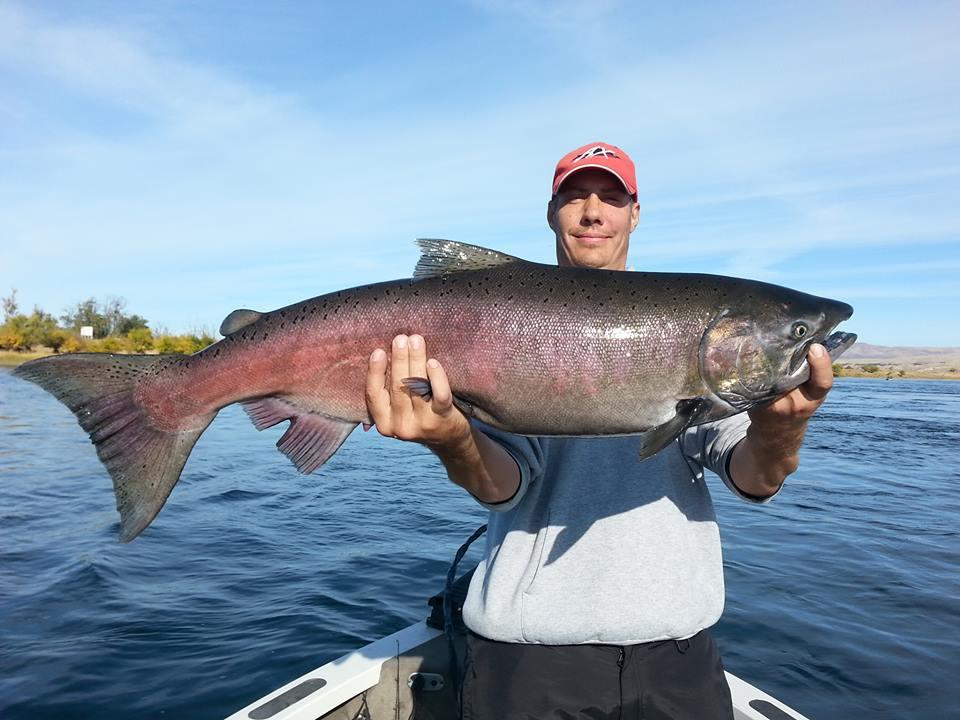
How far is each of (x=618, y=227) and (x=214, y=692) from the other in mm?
5568

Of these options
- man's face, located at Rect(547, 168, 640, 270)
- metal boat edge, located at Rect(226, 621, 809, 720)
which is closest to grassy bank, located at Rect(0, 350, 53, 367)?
metal boat edge, located at Rect(226, 621, 809, 720)

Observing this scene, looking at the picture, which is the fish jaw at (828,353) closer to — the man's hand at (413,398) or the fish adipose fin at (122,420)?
the man's hand at (413,398)

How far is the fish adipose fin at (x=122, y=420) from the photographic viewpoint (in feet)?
10.00

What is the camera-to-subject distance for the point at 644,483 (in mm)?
3018

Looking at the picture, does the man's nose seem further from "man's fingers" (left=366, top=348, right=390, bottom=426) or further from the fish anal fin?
the fish anal fin

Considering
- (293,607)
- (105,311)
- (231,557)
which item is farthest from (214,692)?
(105,311)

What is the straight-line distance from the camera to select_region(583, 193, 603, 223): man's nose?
3.45 m

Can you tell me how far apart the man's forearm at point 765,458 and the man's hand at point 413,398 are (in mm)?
1130

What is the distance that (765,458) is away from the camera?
9.27ft

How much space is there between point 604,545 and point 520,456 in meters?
0.50

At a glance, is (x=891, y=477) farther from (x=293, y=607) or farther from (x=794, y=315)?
(x=794, y=315)

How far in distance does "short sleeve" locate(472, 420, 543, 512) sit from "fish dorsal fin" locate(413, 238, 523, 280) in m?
0.70

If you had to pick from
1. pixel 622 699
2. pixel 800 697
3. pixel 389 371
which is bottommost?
pixel 800 697

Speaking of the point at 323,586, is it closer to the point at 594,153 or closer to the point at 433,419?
the point at 433,419
